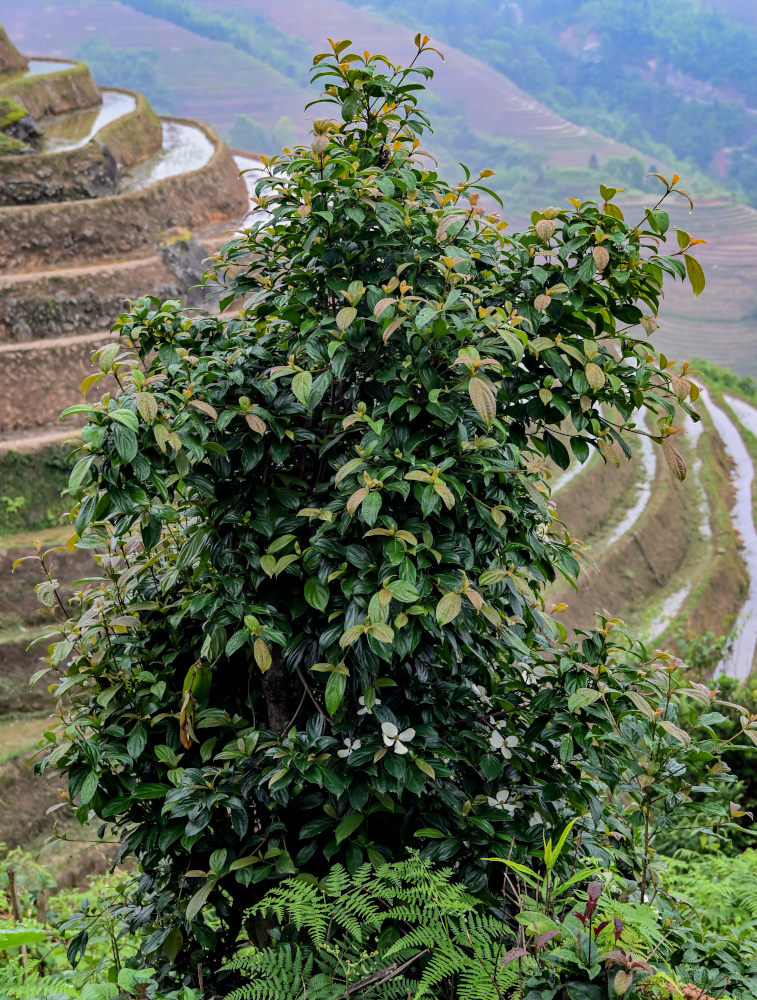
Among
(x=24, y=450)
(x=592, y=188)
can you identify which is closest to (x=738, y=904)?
(x=24, y=450)

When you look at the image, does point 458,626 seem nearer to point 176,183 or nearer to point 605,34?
point 176,183

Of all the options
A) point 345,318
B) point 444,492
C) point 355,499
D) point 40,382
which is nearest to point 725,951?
point 444,492

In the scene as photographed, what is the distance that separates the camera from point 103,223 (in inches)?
643

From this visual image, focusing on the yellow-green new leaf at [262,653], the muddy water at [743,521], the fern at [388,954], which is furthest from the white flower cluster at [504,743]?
the muddy water at [743,521]

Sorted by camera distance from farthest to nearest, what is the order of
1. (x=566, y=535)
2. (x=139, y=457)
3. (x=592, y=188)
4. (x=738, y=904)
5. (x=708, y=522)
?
(x=592, y=188)
(x=708, y=522)
(x=738, y=904)
(x=566, y=535)
(x=139, y=457)

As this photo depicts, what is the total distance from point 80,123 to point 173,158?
8.09 ft

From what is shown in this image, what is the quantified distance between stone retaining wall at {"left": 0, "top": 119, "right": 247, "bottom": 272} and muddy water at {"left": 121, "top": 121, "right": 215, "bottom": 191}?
3.09 ft

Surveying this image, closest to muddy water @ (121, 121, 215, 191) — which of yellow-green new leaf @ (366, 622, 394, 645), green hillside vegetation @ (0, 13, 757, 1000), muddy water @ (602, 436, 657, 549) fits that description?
muddy water @ (602, 436, 657, 549)

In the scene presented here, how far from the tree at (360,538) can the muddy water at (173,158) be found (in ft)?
57.2

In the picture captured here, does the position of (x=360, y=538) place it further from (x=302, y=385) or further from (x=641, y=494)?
(x=641, y=494)

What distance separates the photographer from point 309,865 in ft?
9.91

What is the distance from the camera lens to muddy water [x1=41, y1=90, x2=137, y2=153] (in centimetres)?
1894

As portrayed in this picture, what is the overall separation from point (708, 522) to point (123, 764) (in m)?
20.1

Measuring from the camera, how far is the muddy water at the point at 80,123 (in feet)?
62.1
